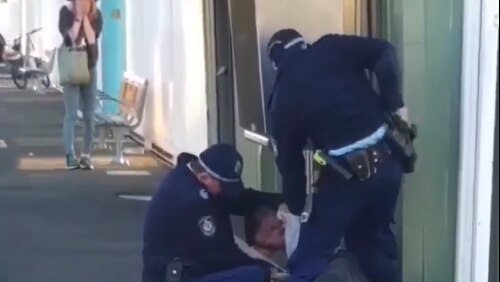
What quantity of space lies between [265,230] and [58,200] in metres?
0.72

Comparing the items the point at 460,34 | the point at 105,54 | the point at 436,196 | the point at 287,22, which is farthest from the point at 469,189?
the point at 105,54

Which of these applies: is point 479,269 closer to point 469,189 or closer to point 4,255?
point 469,189

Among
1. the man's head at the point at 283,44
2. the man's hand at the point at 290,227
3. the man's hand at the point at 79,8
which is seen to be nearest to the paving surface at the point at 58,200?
the man's hand at the point at 79,8

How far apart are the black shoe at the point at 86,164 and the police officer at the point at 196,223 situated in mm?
243

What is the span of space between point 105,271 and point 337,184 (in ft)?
3.81

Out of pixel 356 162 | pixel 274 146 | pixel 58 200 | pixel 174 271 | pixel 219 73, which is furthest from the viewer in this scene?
pixel 219 73

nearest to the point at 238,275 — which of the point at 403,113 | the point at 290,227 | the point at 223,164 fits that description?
the point at 290,227

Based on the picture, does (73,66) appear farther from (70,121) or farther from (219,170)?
(219,170)

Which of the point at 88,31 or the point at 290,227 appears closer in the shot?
the point at 88,31

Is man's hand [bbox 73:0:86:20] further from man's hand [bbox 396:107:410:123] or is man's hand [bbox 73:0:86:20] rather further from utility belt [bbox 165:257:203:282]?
man's hand [bbox 396:107:410:123]

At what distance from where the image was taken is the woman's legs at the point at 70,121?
484 cm

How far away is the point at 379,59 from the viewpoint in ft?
15.9

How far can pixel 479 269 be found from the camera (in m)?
4.93

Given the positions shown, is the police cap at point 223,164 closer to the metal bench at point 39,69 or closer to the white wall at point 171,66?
the white wall at point 171,66
